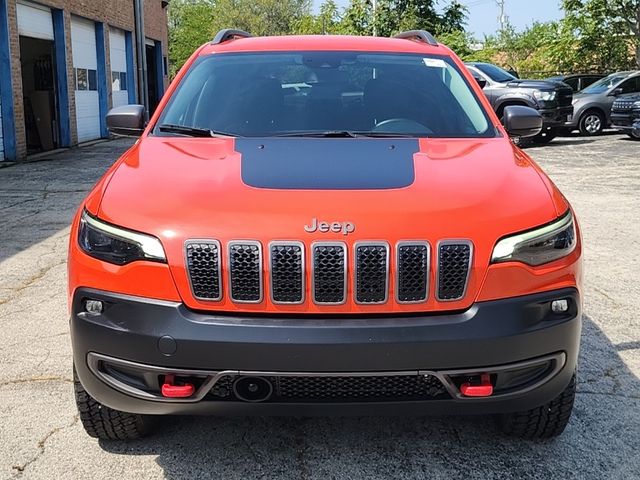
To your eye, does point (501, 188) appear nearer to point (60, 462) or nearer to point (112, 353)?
point (112, 353)

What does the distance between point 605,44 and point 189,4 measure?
47415 millimetres

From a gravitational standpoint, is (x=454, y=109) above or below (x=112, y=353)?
above

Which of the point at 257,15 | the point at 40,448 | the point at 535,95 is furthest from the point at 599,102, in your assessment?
the point at 257,15

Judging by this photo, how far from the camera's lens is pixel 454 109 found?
13.0 feet

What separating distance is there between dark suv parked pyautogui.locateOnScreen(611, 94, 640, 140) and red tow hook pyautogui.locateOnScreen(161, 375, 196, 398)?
16.8 meters

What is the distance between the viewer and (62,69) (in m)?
17.8

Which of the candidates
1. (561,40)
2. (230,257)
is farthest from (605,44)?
(230,257)

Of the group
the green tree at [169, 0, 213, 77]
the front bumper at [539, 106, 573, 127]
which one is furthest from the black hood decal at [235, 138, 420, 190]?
the green tree at [169, 0, 213, 77]

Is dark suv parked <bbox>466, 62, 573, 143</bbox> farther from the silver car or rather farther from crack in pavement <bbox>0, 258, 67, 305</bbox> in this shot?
crack in pavement <bbox>0, 258, 67, 305</bbox>

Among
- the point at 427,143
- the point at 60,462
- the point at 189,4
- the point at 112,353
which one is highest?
the point at 189,4

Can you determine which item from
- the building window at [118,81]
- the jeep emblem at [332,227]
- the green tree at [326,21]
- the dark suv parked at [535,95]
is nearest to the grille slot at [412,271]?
the jeep emblem at [332,227]

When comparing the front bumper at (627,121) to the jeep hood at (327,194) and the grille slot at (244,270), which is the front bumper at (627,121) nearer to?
the jeep hood at (327,194)

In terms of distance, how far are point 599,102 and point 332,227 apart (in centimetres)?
1854

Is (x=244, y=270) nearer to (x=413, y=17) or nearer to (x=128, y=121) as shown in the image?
(x=128, y=121)
